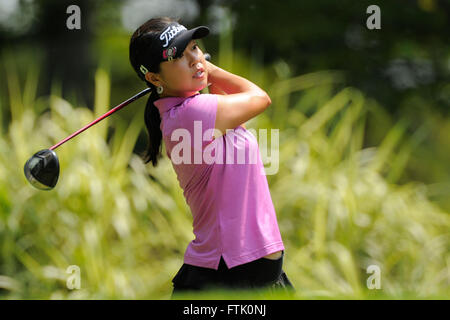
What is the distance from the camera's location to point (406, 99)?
731 centimetres

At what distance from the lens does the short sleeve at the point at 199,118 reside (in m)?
2.31

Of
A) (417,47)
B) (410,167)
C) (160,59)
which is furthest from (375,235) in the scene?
(417,47)

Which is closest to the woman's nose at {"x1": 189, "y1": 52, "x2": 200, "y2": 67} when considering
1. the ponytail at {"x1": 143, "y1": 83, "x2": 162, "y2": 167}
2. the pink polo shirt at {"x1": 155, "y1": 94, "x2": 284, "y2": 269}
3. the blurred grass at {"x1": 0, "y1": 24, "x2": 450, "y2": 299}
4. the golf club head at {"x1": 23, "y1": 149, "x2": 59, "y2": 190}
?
the pink polo shirt at {"x1": 155, "y1": 94, "x2": 284, "y2": 269}

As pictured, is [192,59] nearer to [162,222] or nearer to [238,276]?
[238,276]

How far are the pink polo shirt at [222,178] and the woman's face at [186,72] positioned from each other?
44 mm

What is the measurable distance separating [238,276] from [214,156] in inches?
19.3

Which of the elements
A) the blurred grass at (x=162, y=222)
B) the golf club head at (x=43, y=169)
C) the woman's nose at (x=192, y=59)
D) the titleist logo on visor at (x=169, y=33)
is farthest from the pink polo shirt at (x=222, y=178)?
the blurred grass at (x=162, y=222)

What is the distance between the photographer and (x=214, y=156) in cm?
236

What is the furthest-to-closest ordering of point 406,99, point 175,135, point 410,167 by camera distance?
1. point 406,99
2. point 410,167
3. point 175,135

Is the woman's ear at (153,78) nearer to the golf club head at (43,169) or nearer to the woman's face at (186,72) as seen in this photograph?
the woman's face at (186,72)

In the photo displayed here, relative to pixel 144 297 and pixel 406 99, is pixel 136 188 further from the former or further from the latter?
pixel 406 99

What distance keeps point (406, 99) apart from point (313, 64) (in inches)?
48.7

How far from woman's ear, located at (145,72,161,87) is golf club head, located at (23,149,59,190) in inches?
20.6

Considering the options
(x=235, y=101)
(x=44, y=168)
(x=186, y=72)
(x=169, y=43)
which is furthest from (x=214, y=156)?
(x=44, y=168)
